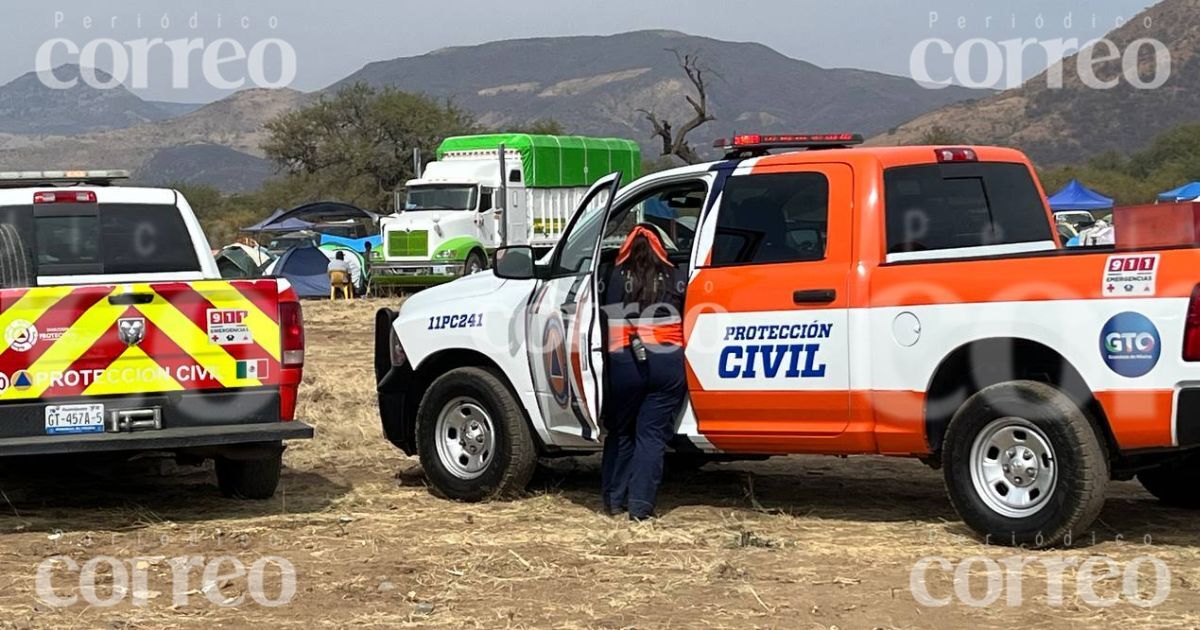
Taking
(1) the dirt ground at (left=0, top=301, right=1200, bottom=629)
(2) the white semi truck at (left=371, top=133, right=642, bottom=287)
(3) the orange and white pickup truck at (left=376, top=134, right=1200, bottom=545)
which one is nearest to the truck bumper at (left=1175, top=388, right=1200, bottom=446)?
(3) the orange and white pickup truck at (left=376, top=134, right=1200, bottom=545)

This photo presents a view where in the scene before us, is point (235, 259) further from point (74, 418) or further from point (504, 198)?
point (74, 418)

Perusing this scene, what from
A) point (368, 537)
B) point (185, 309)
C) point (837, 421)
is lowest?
point (368, 537)

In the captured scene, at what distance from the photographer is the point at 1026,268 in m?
7.33

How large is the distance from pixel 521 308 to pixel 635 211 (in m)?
1.42

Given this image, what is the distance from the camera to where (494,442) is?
9.27 metres

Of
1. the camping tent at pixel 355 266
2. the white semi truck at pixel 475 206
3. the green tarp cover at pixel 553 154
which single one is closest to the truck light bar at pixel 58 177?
the white semi truck at pixel 475 206

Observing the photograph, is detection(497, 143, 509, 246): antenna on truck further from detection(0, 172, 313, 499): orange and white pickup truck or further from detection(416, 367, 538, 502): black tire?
detection(0, 172, 313, 499): orange and white pickup truck

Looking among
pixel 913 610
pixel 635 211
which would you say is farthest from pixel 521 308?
pixel 913 610

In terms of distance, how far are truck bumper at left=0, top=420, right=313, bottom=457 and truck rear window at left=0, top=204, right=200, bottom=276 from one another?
1631 mm

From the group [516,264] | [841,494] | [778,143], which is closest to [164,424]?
[516,264]

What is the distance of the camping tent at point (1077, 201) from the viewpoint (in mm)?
51594

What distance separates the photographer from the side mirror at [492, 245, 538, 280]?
9.15m

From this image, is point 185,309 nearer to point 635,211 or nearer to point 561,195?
point 635,211

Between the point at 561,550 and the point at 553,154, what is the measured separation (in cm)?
2720
